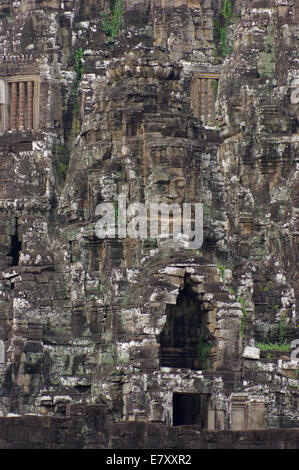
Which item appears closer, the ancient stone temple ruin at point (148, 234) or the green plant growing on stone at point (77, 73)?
the ancient stone temple ruin at point (148, 234)

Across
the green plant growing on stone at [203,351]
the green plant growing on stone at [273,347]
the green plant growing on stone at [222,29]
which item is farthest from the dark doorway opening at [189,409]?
the green plant growing on stone at [222,29]

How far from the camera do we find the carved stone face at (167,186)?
7444 centimetres

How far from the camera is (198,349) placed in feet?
243

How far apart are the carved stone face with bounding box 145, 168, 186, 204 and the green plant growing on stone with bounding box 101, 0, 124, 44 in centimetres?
1350

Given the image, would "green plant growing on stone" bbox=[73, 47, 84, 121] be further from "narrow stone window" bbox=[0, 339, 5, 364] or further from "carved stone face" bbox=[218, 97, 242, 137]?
"narrow stone window" bbox=[0, 339, 5, 364]

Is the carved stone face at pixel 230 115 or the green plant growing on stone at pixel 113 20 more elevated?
the green plant growing on stone at pixel 113 20

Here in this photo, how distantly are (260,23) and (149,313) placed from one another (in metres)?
16.4

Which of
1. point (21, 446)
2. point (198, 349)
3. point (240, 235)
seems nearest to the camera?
point (21, 446)

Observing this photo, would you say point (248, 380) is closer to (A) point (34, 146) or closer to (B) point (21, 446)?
(B) point (21, 446)

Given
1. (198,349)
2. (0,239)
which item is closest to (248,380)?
(198,349)

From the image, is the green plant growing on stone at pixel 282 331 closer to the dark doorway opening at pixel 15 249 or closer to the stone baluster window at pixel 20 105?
the dark doorway opening at pixel 15 249

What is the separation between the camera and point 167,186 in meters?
74.6

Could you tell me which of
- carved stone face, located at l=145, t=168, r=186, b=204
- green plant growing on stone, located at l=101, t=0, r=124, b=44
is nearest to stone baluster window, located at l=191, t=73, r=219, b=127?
green plant growing on stone, located at l=101, t=0, r=124, b=44

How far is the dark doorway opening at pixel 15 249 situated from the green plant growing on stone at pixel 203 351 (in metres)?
10.9
